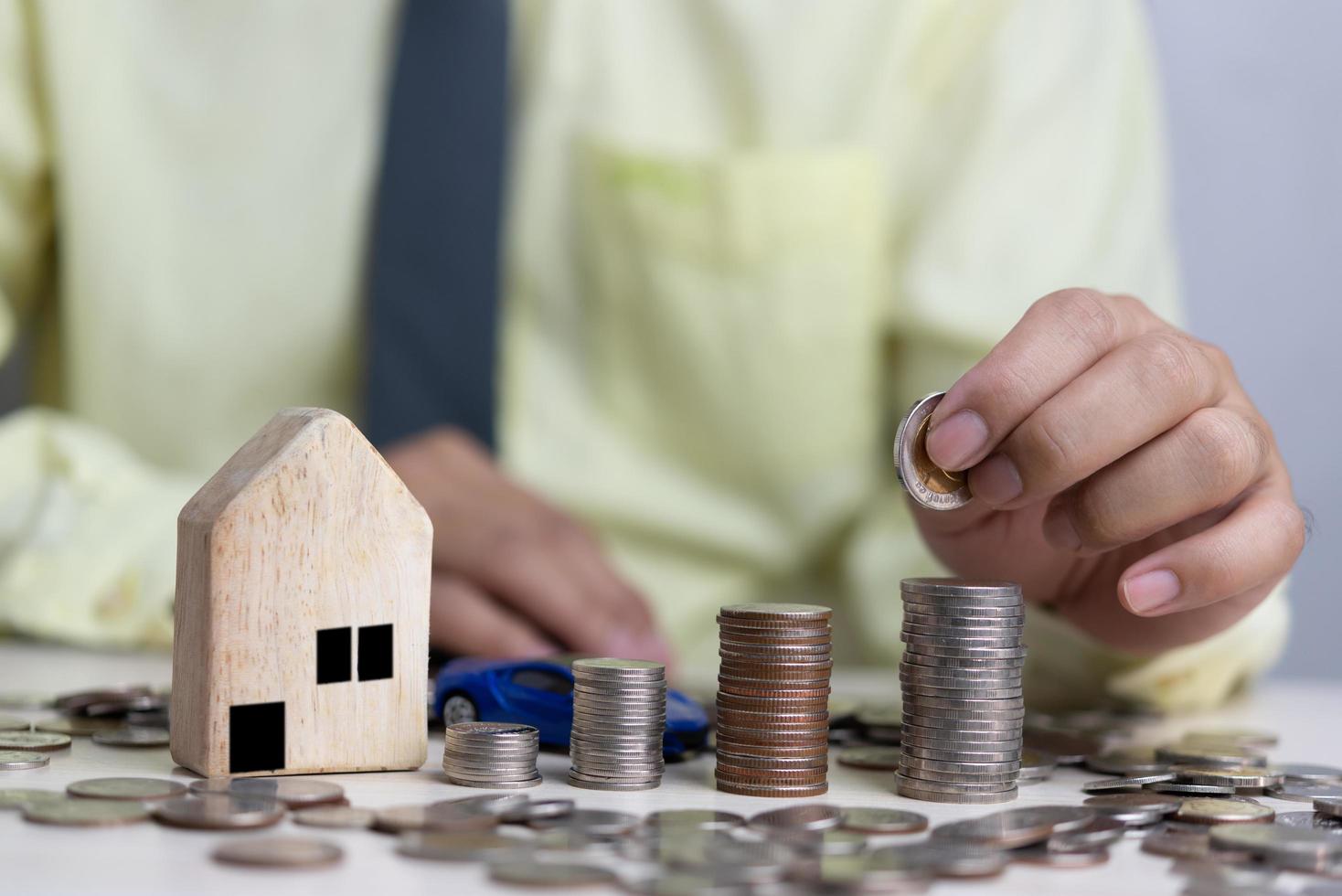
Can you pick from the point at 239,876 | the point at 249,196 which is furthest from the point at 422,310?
the point at 239,876

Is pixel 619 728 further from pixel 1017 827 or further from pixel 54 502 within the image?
pixel 54 502

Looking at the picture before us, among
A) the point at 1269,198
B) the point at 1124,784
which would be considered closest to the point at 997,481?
the point at 1124,784

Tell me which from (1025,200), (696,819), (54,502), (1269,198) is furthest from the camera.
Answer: (1269,198)

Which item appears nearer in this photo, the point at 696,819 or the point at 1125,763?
the point at 696,819

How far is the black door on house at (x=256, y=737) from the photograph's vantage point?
72 cm

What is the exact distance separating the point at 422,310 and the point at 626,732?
3.09 feet

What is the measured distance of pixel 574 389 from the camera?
1.69m

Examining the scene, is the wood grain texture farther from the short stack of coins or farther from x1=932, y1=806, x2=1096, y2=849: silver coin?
x1=932, y1=806, x2=1096, y2=849: silver coin

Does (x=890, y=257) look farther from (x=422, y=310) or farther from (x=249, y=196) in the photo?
(x=249, y=196)

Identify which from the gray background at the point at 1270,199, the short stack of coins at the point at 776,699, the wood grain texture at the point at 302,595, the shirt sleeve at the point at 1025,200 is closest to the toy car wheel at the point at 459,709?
the wood grain texture at the point at 302,595

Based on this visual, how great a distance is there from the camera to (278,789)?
0.69 meters

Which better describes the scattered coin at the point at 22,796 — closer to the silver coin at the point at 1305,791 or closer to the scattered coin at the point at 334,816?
the scattered coin at the point at 334,816

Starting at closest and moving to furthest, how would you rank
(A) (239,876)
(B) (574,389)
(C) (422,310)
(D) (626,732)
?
1. (A) (239,876)
2. (D) (626,732)
3. (C) (422,310)
4. (B) (574,389)

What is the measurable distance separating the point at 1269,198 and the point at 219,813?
5.88 ft
